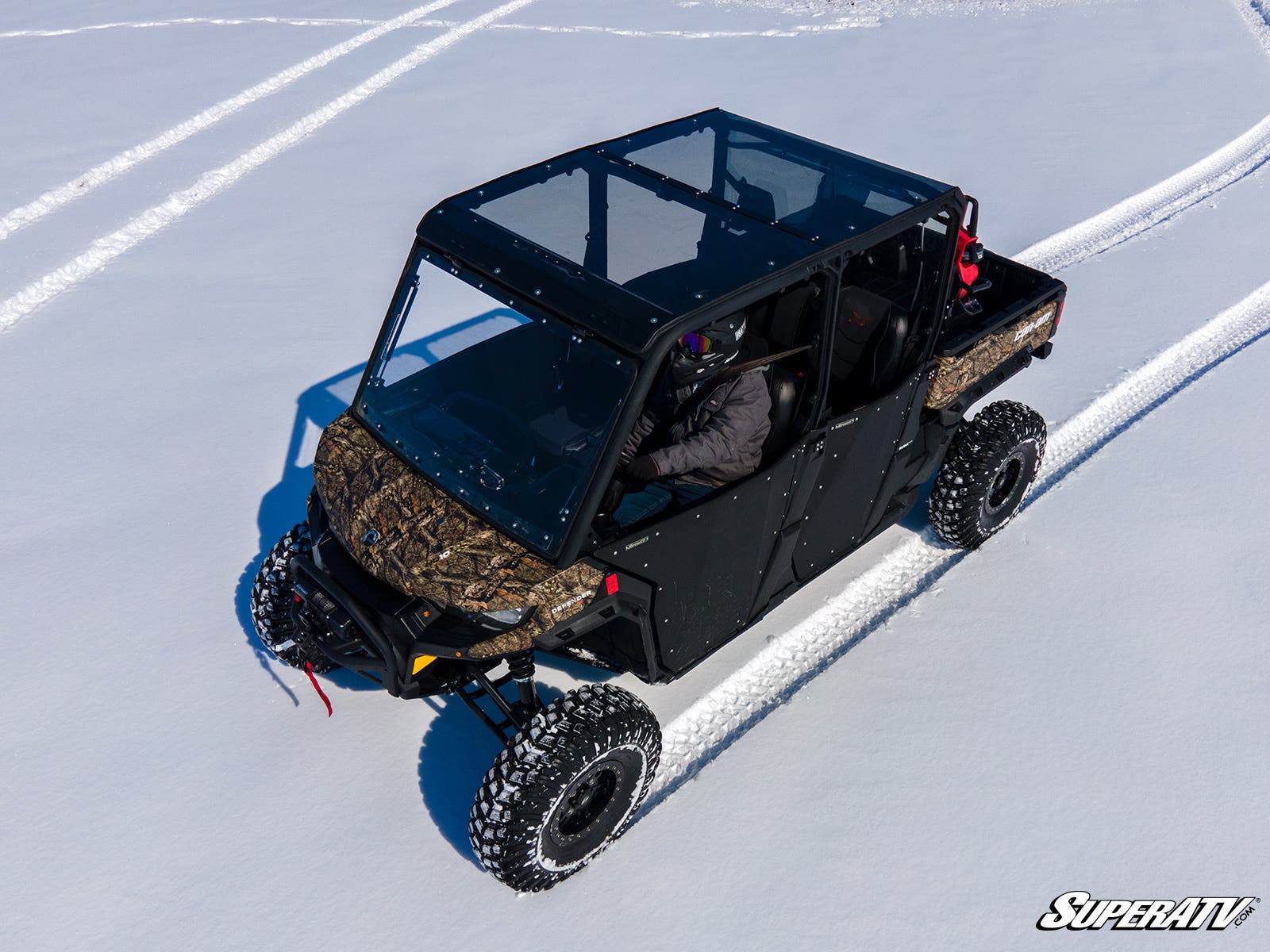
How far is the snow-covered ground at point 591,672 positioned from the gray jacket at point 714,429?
3.58 ft

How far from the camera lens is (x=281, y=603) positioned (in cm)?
431

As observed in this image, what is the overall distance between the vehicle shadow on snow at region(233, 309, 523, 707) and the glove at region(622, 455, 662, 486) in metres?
0.63

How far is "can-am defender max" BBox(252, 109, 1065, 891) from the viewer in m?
3.50

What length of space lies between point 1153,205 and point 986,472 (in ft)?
15.6

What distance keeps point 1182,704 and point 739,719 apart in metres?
1.82

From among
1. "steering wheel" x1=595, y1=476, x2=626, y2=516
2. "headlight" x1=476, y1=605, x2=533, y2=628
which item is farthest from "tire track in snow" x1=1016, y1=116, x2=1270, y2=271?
"headlight" x1=476, y1=605, x2=533, y2=628

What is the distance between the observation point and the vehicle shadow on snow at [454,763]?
4.02 meters

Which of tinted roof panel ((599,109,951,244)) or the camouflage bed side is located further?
the camouflage bed side

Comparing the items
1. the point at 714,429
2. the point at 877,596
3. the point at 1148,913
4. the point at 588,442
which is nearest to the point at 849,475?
the point at 714,429

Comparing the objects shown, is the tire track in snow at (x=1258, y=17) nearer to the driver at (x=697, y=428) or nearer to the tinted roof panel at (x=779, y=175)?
the tinted roof panel at (x=779, y=175)

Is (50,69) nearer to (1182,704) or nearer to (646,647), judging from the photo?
(646,647)

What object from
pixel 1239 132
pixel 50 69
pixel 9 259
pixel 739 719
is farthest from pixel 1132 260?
pixel 50 69

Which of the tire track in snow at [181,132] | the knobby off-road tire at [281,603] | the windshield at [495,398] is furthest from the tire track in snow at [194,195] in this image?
the windshield at [495,398]

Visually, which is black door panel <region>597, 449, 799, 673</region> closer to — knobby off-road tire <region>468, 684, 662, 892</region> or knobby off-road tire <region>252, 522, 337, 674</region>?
knobby off-road tire <region>468, 684, 662, 892</region>
